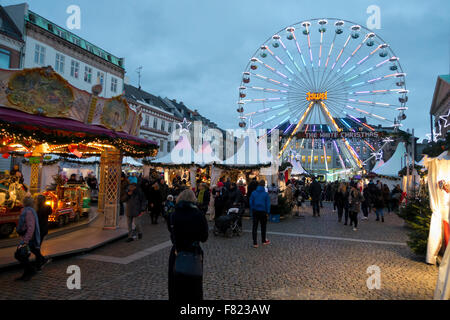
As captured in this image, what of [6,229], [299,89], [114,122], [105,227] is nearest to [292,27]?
[299,89]

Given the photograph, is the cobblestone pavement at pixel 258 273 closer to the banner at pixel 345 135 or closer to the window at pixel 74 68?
the banner at pixel 345 135

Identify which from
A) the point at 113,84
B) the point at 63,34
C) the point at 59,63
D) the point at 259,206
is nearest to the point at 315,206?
the point at 259,206

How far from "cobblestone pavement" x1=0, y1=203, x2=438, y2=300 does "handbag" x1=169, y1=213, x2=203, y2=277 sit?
155 cm

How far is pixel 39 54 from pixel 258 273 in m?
29.7

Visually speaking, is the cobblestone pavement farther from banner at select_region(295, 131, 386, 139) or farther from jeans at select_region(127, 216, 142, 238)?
banner at select_region(295, 131, 386, 139)

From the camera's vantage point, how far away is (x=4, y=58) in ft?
77.4

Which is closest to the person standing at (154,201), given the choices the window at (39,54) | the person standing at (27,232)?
the person standing at (27,232)

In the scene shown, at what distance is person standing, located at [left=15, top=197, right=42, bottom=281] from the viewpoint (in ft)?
17.3

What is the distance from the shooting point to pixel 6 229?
804 cm

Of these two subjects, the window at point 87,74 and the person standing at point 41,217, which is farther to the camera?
the window at point 87,74

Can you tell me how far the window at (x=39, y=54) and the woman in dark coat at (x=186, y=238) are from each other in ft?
95.9

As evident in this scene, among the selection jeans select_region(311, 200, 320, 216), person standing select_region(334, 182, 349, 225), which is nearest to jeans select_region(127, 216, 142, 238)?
person standing select_region(334, 182, 349, 225)

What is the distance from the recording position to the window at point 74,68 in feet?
101
